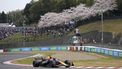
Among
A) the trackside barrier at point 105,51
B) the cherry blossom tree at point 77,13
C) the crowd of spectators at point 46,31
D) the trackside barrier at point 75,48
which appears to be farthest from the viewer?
the cherry blossom tree at point 77,13

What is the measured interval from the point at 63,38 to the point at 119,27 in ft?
45.8

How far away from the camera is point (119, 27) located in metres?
93.3

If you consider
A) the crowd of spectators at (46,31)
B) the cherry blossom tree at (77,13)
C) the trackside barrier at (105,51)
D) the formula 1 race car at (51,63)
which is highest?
the cherry blossom tree at (77,13)

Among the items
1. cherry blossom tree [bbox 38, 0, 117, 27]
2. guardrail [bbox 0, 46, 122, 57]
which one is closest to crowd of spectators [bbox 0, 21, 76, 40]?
cherry blossom tree [bbox 38, 0, 117, 27]

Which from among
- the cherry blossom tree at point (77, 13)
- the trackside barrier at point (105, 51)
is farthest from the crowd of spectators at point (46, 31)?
the trackside barrier at point (105, 51)

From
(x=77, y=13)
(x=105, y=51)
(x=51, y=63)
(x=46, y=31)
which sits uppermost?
(x=77, y=13)

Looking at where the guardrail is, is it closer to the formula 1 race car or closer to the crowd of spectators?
the crowd of spectators

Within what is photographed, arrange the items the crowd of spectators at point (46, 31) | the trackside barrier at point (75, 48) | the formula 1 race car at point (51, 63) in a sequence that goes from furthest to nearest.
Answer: the crowd of spectators at point (46, 31), the trackside barrier at point (75, 48), the formula 1 race car at point (51, 63)

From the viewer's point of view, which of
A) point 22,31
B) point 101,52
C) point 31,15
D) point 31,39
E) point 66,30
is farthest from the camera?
point 31,15

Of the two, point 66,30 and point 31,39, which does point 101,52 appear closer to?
point 31,39

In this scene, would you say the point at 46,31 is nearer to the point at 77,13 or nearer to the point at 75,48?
the point at 77,13

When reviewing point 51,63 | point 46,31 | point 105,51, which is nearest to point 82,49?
point 105,51

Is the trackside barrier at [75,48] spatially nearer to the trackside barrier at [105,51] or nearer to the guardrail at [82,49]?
the guardrail at [82,49]

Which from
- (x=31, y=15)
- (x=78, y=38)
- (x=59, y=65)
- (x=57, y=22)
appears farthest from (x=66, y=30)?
(x=59, y=65)
